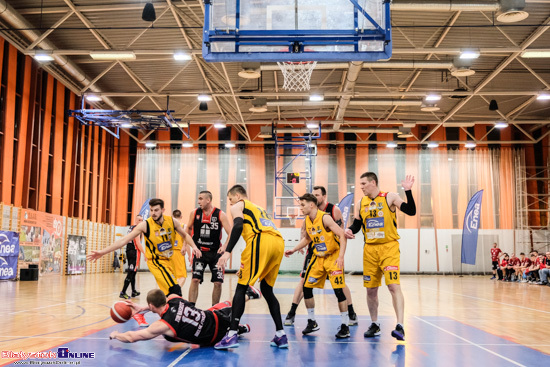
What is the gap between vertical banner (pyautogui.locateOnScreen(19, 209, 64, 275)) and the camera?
17875 mm

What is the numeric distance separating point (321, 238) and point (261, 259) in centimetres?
126

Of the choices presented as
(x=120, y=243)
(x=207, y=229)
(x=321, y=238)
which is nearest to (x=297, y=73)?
(x=207, y=229)

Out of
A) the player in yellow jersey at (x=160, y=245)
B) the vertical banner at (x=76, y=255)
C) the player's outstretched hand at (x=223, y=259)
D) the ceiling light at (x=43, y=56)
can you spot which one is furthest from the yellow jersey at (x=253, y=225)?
the vertical banner at (x=76, y=255)

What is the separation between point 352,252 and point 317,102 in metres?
9.13

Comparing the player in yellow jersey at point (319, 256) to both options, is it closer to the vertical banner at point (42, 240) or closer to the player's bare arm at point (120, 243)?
the player's bare arm at point (120, 243)

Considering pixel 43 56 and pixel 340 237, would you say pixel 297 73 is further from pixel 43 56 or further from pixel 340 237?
pixel 340 237

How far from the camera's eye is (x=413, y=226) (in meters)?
27.2

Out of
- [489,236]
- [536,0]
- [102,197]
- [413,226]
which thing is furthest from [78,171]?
[489,236]

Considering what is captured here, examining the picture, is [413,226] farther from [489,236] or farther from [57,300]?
[57,300]

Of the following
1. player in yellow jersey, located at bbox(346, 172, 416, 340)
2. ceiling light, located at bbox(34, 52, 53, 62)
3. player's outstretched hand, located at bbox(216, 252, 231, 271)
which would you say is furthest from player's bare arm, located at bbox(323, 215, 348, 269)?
ceiling light, located at bbox(34, 52, 53, 62)


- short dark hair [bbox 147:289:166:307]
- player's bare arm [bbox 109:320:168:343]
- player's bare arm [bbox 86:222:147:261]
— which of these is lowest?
player's bare arm [bbox 109:320:168:343]

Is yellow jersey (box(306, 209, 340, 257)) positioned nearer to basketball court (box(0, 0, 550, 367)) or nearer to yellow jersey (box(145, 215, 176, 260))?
basketball court (box(0, 0, 550, 367))

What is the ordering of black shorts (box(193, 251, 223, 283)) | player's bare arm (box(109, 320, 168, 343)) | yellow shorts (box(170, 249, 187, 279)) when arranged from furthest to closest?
black shorts (box(193, 251, 223, 283)) < yellow shorts (box(170, 249, 187, 279)) < player's bare arm (box(109, 320, 168, 343))

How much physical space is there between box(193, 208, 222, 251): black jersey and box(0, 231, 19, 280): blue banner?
11.4 meters
